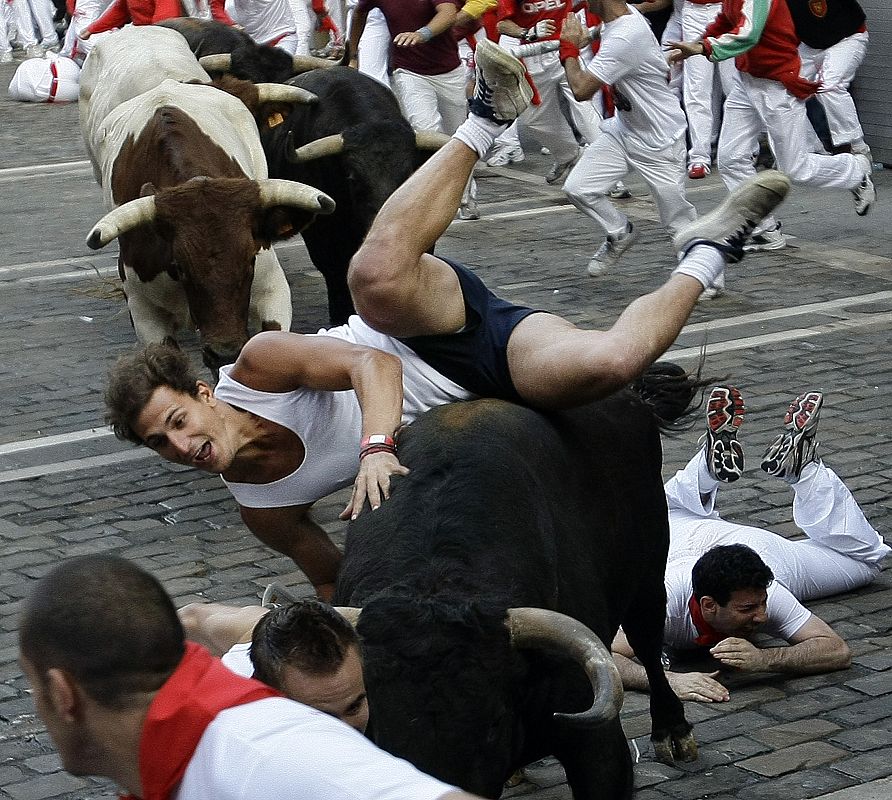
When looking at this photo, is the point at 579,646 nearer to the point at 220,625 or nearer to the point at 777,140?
Answer: the point at 220,625

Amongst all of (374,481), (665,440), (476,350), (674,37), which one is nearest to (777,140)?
(674,37)

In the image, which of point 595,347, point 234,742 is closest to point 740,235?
point 595,347

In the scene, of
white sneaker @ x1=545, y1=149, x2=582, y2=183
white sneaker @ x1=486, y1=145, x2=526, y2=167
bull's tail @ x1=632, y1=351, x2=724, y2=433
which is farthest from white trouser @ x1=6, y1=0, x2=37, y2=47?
bull's tail @ x1=632, y1=351, x2=724, y2=433

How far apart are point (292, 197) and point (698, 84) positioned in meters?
7.13

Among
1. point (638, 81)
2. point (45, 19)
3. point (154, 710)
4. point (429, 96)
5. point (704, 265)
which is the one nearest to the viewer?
point (154, 710)

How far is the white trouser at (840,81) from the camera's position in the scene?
13.2 metres

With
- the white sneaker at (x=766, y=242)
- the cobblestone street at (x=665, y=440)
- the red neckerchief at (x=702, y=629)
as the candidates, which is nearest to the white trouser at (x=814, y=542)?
the cobblestone street at (x=665, y=440)

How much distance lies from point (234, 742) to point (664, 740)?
3045 mm

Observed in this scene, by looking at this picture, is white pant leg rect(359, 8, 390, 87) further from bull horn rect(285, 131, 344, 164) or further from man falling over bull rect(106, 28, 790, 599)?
man falling over bull rect(106, 28, 790, 599)

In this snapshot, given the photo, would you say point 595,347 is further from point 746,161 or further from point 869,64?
point 869,64

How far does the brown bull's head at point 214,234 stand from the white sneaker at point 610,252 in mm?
3200

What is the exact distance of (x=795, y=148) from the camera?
11648 millimetres

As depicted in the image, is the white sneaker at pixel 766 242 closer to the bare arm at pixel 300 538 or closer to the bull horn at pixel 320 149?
the bull horn at pixel 320 149

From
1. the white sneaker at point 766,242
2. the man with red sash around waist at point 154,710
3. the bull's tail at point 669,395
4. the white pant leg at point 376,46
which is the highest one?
the man with red sash around waist at point 154,710
